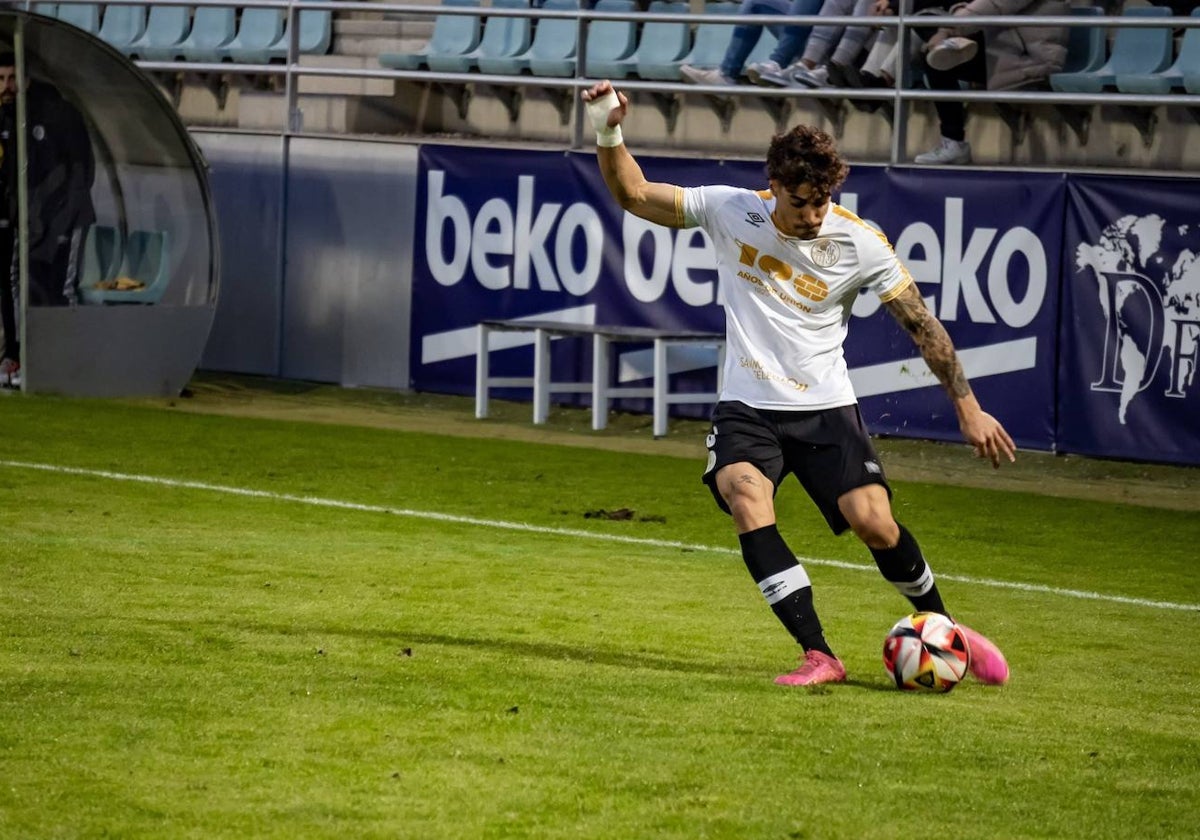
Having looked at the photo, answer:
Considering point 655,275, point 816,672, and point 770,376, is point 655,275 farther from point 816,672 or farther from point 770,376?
point 816,672

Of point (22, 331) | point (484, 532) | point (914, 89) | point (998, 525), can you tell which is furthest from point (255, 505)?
point (914, 89)

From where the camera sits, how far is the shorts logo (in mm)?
6980

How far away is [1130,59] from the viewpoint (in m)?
15.1

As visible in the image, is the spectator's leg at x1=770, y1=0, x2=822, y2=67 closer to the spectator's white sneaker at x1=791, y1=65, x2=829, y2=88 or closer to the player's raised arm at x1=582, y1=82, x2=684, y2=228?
the spectator's white sneaker at x1=791, y1=65, x2=829, y2=88

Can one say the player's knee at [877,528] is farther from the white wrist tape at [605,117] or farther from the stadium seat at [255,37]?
the stadium seat at [255,37]

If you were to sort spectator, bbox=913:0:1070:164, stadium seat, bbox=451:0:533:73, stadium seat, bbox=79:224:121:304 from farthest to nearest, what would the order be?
stadium seat, bbox=451:0:533:73 < stadium seat, bbox=79:224:121:304 < spectator, bbox=913:0:1070:164

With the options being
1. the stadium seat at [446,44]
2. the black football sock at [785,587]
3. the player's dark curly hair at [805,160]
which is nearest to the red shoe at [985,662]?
the black football sock at [785,587]

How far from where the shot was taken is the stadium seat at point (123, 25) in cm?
2231

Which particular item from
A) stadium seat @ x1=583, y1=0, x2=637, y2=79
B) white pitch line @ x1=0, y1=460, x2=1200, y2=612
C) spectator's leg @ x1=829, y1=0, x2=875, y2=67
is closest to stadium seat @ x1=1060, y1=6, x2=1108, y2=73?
spectator's leg @ x1=829, y1=0, x2=875, y2=67

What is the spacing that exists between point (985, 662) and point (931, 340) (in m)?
1.10

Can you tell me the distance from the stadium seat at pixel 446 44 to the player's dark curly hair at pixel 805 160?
13.4 m

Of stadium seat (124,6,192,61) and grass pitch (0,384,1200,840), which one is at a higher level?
stadium seat (124,6,192,61)

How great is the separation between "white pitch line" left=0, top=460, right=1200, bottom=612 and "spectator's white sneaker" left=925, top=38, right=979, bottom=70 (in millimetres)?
5596

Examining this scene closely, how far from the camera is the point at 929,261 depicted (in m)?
14.7
